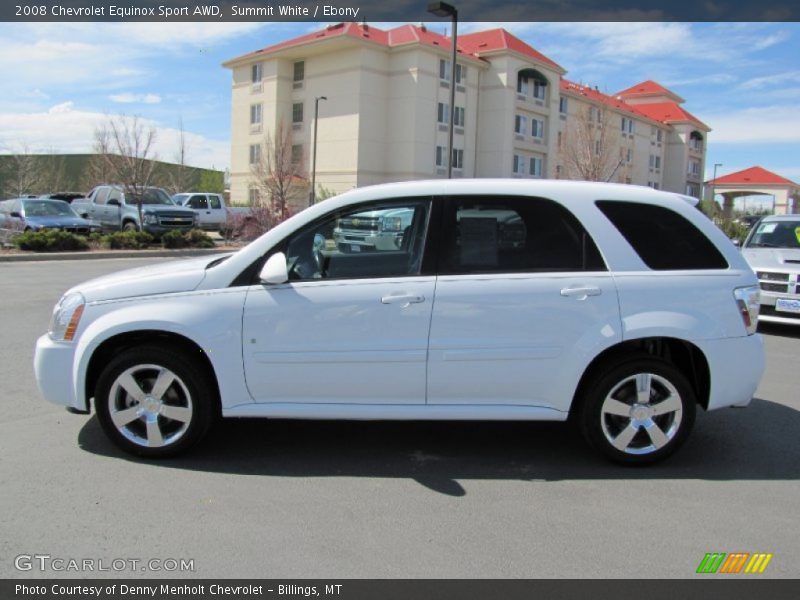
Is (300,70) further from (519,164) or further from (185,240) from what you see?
(185,240)

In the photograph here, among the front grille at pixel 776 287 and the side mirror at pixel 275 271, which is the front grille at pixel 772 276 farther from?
the side mirror at pixel 275 271

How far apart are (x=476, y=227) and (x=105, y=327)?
2.41 meters

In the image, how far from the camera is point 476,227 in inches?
177

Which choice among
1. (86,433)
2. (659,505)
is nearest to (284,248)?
(86,433)

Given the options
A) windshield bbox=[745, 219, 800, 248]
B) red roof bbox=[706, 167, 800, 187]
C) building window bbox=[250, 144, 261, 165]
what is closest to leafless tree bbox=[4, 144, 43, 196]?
building window bbox=[250, 144, 261, 165]

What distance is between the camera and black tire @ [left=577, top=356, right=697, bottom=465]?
4.42 metres

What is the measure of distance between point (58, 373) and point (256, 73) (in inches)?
2159

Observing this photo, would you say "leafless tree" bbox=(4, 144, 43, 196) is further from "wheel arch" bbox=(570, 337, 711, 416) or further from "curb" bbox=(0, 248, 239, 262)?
"wheel arch" bbox=(570, 337, 711, 416)

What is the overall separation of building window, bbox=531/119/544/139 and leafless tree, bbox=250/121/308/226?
64.5 feet

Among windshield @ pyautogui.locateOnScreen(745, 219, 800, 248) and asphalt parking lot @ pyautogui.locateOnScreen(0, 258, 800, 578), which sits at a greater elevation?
windshield @ pyautogui.locateOnScreen(745, 219, 800, 248)

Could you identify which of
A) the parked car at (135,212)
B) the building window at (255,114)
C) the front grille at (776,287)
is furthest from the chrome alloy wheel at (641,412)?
the building window at (255,114)
